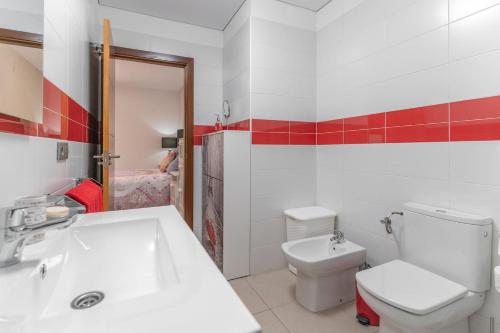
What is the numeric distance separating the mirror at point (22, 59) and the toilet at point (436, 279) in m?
1.63

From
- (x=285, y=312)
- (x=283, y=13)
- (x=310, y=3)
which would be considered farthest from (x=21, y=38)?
(x=310, y=3)

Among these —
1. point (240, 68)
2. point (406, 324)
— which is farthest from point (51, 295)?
point (240, 68)

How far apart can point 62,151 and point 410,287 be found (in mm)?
1850

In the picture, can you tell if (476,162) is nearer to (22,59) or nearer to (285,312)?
(285,312)

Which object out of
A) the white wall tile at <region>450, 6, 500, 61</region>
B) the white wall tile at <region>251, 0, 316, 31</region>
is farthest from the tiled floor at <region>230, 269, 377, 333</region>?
the white wall tile at <region>251, 0, 316, 31</region>

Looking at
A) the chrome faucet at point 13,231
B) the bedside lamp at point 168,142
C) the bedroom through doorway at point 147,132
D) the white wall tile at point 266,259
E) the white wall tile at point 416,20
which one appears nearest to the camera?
the chrome faucet at point 13,231

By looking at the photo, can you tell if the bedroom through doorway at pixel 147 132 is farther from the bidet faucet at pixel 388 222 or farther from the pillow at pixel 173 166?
the bidet faucet at pixel 388 222

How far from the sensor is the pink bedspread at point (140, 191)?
390 cm

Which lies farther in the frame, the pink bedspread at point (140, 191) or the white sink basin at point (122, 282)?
the pink bedspread at point (140, 191)

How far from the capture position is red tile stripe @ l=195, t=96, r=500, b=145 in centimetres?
131

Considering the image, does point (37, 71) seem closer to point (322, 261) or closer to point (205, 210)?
point (322, 261)

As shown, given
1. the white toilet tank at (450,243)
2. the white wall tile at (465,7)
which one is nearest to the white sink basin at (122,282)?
the white toilet tank at (450,243)

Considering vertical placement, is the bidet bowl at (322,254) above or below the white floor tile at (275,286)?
above

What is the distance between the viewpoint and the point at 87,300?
686 mm
